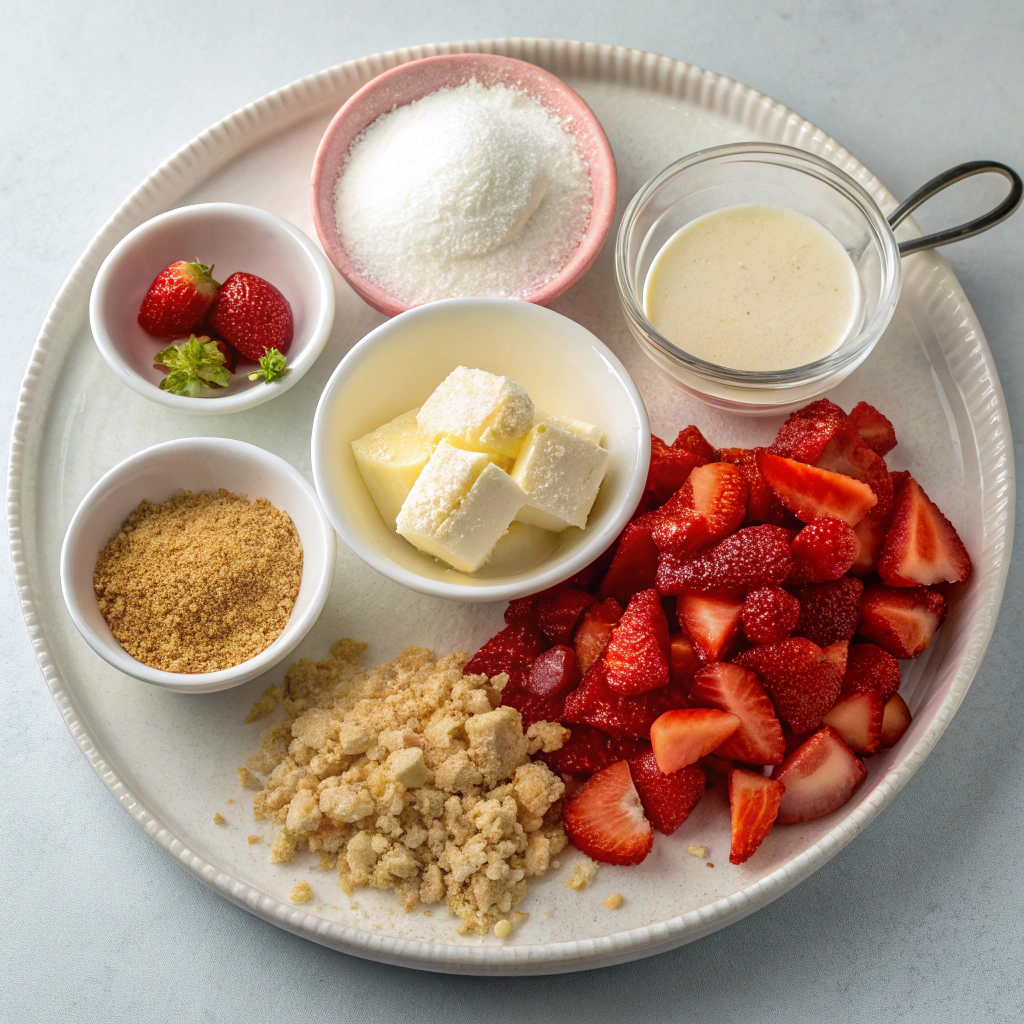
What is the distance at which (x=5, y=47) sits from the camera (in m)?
2.39

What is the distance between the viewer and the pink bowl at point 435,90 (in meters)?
1.92

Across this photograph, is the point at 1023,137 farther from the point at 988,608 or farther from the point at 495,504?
the point at 495,504

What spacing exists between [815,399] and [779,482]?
0.32 metres

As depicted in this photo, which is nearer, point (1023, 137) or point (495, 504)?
point (495, 504)

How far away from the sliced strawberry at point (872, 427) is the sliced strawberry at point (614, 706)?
2.09 feet

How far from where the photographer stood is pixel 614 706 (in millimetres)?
1695

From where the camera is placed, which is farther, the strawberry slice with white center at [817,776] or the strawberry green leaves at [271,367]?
the strawberry green leaves at [271,367]

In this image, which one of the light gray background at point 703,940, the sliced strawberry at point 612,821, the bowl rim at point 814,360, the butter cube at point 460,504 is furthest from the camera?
the light gray background at point 703,940

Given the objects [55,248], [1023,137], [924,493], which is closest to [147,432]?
[55,248]

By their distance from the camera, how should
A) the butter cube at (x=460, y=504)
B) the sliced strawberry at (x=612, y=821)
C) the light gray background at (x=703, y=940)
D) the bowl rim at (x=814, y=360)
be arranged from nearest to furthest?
the butter cube at (x=460, y=504), the sliced strawberry at (x=612, y=821), the bowl rim at (x=814, y=360), the light gray background at (x=703, y=940)

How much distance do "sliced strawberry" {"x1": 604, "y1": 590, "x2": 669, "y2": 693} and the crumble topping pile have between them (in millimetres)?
162

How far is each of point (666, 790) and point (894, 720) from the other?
0.46m

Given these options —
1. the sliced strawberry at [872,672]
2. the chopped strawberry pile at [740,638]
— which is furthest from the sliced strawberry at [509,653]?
the sliced strawberry at [872,672]

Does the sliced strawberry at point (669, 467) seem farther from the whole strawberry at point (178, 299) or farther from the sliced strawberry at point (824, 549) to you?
the whole strawberry at point (178, 299)
